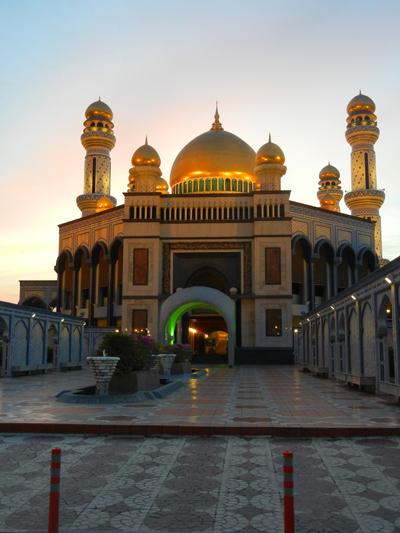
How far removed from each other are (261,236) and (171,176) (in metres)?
14.0

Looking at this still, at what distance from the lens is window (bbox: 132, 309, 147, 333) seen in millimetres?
43281

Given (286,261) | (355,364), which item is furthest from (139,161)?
(355,364)

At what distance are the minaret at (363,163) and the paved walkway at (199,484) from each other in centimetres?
5126

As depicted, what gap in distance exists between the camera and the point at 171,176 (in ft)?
176

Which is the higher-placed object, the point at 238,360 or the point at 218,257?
the point at 218,257

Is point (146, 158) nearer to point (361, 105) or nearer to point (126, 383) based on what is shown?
point (361, 105)

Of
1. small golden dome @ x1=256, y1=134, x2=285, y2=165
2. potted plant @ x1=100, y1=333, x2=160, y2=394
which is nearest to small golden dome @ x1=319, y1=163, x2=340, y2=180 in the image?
small golden dome @ x1=256, y1=134, x2=285, y2=165

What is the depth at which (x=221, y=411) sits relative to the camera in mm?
13008

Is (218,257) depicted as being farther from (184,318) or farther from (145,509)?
(145,509)

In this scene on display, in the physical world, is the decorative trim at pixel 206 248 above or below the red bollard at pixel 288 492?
above

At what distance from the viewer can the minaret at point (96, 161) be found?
192ft

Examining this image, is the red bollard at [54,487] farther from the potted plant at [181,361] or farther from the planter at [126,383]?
the potted plant at [181,361]

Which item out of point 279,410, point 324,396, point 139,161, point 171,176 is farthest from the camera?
point 171,176

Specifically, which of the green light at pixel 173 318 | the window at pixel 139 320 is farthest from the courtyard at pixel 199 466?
the window at pixel 139 320
